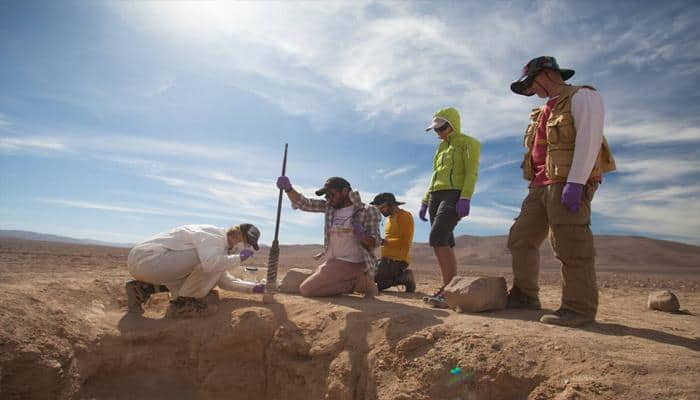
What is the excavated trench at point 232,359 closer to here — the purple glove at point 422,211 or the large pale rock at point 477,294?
the large pale rock at point 477,294

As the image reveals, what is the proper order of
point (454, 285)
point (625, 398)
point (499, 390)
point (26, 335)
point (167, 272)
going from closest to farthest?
1. point (625, 398)
2. point (499, 390)
3. point (26, 335)
4. point (454, 285)
5. point (167, 272)

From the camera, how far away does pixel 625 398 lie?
86.2 inches

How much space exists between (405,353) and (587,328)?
1382 millimetres

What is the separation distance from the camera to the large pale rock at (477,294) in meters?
3.75

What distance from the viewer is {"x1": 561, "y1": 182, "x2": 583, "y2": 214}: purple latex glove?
307 cm

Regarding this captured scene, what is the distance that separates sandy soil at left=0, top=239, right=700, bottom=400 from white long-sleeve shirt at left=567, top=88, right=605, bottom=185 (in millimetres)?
1159

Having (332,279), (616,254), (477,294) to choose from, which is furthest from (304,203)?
(616,254)

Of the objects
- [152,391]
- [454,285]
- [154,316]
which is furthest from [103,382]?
[454,285]

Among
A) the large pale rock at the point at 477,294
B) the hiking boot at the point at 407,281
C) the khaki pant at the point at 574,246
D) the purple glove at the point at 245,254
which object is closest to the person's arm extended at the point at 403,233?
the hiking boot at the point at 407,281

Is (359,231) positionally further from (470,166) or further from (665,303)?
(665,303)

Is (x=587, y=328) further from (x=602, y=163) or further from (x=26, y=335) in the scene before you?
(x=26, y=335)

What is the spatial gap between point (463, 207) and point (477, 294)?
92 centimetres

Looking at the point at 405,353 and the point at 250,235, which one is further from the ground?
the point at 250,235

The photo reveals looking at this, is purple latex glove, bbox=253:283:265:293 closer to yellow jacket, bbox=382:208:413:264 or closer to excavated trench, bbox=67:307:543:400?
excavated trench, bbox=67:307:543:400
